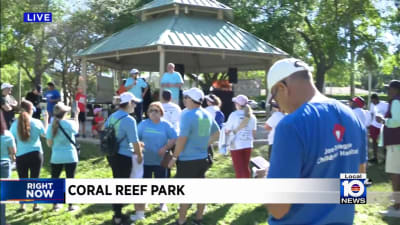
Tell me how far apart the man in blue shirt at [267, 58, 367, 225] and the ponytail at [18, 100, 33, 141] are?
357 cm

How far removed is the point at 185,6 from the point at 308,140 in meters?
5.52

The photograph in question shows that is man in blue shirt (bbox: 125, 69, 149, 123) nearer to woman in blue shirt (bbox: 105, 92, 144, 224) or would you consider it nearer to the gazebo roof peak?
the gazebo roof peak

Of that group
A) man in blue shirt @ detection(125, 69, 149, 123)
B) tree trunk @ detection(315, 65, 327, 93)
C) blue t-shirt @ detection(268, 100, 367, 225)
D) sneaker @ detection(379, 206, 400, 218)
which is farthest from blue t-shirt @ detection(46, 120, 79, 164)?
sneaker @ detection(379, 206, 400, 218)

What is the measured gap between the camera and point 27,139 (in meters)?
4.31

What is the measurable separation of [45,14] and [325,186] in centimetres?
417

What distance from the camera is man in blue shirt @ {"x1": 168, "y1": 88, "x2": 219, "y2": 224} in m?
3.96

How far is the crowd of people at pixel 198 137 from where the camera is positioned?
1.38 meters

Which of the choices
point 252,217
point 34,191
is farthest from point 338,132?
point 252,217

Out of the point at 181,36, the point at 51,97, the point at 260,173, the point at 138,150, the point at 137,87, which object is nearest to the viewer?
the point at 260,173

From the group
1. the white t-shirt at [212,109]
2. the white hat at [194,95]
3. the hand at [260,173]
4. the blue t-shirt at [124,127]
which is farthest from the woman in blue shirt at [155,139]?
the hand at [260,173]

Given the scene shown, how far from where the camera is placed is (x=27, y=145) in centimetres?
438

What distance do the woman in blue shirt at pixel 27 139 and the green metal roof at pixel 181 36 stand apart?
2.08 meters

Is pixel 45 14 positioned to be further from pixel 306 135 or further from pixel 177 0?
pixel 306 135

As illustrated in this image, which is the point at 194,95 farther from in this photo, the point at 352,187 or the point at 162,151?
the point at 352,187
